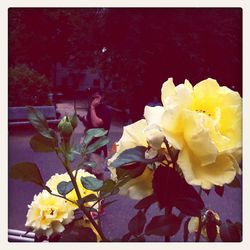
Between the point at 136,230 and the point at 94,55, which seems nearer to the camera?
the point at 136,230

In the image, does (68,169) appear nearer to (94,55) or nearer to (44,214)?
(44,214)

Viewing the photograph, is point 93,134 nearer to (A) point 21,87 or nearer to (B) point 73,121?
(B) point 73,121

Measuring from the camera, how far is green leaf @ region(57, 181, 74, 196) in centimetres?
27

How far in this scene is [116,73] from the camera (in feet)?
3.98

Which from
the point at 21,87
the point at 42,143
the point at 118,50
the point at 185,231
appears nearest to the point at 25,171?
the point at 42,143

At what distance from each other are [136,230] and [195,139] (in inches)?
3.3

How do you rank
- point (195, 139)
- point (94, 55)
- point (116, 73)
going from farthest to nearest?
point (116, 73) < point (94, 55) < point (195, 139)

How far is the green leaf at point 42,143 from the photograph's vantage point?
26cm

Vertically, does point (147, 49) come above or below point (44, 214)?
above

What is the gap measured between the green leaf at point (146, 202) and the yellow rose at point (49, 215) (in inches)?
2.2

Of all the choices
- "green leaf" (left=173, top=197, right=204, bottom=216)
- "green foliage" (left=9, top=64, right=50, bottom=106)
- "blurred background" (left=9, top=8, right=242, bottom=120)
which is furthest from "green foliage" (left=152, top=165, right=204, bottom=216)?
"blurred background" (left=9, top=8, right=242, bottom=120)

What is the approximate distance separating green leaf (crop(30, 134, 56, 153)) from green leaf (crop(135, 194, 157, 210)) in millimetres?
63

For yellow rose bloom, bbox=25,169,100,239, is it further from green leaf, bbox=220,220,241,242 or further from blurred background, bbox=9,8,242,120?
blurred background, bbox=9,8,242,120

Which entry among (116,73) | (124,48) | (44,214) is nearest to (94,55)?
(124,48)
